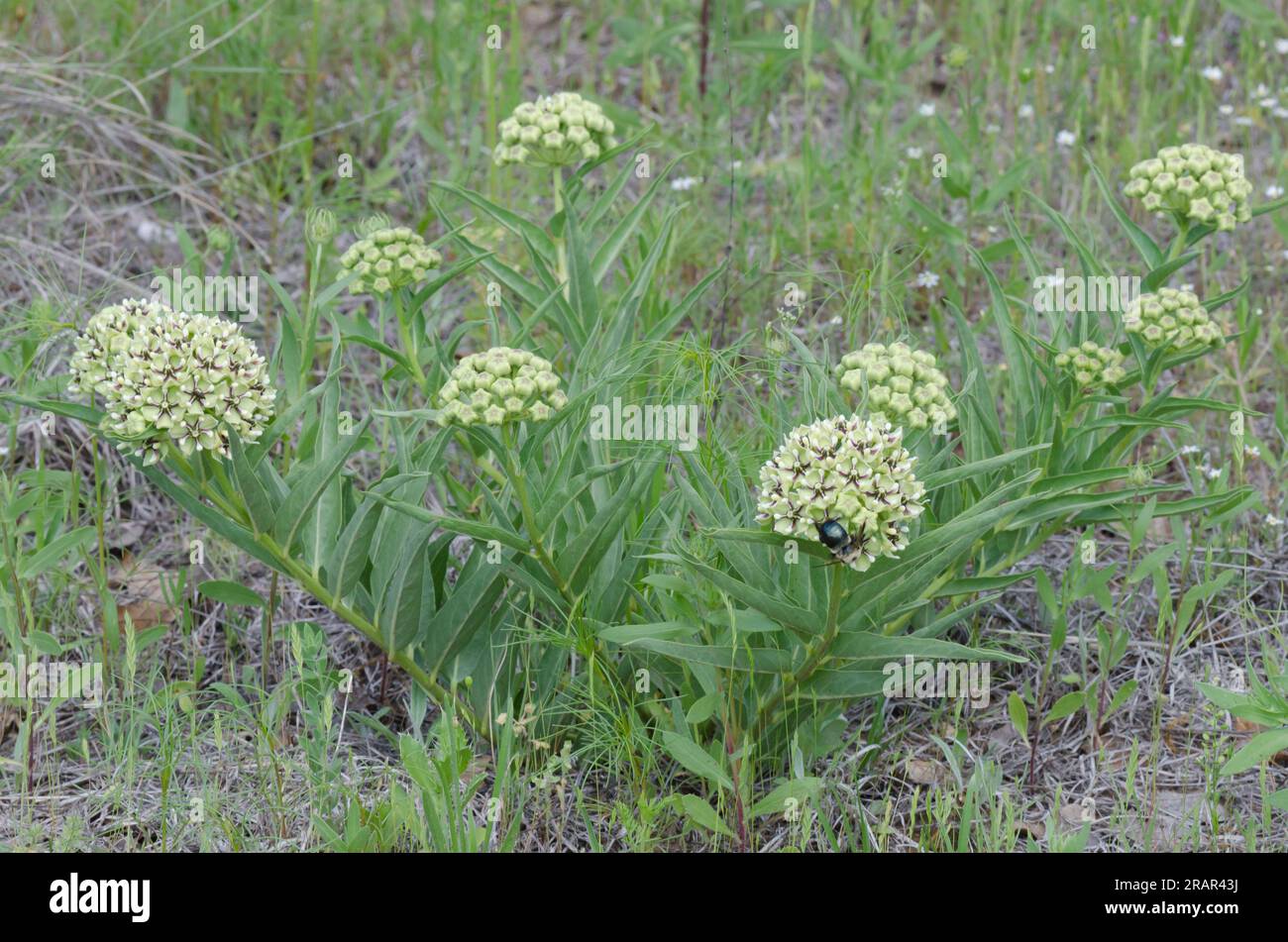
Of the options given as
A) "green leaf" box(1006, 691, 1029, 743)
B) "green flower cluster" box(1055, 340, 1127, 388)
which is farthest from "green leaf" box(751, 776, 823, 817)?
"green flower cluster" box(1055, 340, 1127, 388)

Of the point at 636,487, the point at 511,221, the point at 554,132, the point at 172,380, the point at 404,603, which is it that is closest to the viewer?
the point at 172,380

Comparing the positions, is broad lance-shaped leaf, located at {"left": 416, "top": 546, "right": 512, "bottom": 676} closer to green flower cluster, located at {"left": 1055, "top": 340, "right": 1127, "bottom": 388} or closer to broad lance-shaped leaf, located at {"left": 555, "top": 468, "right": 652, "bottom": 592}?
broad lance-shaped leaf, located at {"left": 555, "top": 468, "right": 652, "bottom": 592}

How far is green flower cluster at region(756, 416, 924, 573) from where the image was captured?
228 cm

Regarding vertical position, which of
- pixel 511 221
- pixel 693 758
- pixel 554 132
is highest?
pixel 554 132

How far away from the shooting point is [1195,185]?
9.65ft

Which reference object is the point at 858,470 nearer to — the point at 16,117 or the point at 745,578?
the point at 745,578

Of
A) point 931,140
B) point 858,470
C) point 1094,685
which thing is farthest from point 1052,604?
point 931,140

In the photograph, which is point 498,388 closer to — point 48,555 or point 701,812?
point 701,812

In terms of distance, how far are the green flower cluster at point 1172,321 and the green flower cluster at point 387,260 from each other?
1.48 m

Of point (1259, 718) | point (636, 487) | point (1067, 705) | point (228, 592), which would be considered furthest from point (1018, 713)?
point (228, 592)

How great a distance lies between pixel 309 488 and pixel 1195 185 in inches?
76.9

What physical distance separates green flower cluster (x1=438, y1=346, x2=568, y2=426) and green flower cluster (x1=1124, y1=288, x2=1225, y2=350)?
1219 millimetres

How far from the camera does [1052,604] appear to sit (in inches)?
120

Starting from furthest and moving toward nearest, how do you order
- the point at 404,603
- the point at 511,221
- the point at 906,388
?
the point at 511,221, the point at 404,603, the point at 906,388
